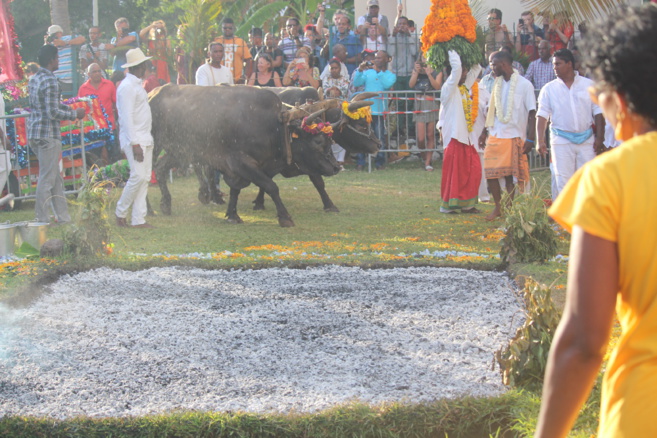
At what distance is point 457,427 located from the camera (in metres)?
4.22

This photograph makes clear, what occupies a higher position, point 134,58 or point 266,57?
point 266,57

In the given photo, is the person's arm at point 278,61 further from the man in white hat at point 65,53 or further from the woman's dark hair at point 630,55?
the woman's dark hair at point 630,55

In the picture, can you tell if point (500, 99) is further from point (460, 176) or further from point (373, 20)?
point (373, 20)

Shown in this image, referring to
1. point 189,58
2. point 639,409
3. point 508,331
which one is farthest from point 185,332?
point 189,58

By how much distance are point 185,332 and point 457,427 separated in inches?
94.6

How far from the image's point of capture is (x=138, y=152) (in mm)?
10391

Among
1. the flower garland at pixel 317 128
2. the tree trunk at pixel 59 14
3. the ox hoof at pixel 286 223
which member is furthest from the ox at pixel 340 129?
the tree trunk at pixel 59 14

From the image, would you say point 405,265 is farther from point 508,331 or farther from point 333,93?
point 333,93

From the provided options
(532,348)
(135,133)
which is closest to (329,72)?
(135,133)

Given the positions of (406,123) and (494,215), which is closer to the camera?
(494,215)

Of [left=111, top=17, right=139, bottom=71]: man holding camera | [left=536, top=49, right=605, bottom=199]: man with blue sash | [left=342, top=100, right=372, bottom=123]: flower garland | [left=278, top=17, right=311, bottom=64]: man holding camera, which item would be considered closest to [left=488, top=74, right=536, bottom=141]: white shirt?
[left=536, top=49, right=605, bottom=199]: man with blue sash

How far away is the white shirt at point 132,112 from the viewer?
1033 cm

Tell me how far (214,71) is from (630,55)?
1214 cm

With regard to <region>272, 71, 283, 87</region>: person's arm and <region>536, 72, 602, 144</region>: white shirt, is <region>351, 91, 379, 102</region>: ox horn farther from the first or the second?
<region>536, 72, 602, 144</region>: white shirt
